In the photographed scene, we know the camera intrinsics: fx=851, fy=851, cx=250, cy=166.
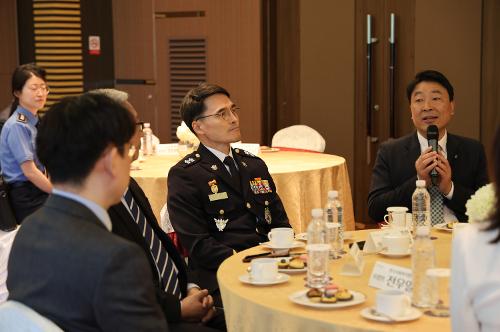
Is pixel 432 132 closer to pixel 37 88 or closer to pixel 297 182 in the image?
pixel 297 182

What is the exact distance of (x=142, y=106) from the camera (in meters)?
8.62

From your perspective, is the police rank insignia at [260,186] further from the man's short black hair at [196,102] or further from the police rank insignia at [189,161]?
the man's short black hair at [196,102]

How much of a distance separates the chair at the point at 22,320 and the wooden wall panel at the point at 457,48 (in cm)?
605

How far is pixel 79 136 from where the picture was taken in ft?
6.85

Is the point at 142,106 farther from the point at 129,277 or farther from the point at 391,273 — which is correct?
the point at 129,277

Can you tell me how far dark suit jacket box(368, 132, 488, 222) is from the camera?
421 cm

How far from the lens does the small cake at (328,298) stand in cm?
250

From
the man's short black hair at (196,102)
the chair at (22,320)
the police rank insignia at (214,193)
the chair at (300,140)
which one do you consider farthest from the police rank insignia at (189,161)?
the chair at (300,140)

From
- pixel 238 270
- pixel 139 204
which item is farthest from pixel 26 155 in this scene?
pixel 238 270

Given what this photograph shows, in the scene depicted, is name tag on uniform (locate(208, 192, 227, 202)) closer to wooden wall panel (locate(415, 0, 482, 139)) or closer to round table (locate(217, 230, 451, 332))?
round table (locate(217, 230, 451, 332))

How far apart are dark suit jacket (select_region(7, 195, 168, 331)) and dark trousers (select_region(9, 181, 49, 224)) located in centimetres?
390

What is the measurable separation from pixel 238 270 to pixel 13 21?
6.41m

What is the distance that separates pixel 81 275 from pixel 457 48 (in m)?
6.05

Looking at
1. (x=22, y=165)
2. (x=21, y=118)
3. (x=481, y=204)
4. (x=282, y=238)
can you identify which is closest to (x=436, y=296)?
(x=481, y=204)
